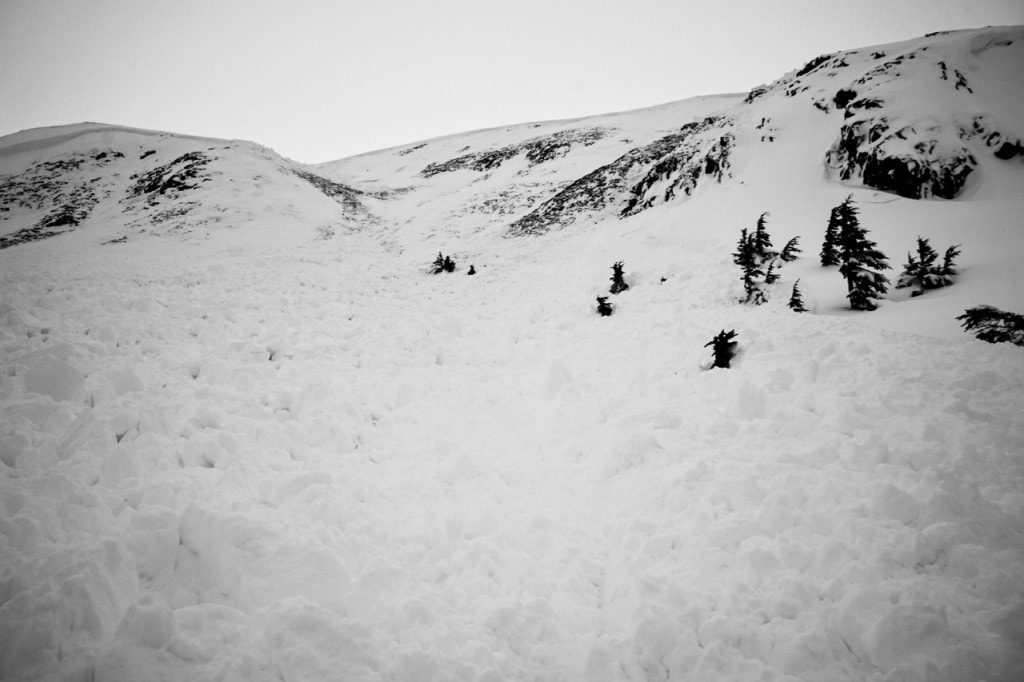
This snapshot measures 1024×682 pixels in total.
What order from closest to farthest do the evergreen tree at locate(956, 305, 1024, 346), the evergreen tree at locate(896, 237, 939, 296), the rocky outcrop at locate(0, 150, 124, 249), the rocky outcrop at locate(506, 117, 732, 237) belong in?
1. the evergreen tree at locate(956, 305, 1024, 346)
2. the evergreen tree at locate(896, 237, 939, 296)
3. the rocky outcrop at locate(506, 117, 732, 237)
4. the rocky outcrop at locate(0, 150, 124, 249)

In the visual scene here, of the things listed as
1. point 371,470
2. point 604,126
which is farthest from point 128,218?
point 604,126

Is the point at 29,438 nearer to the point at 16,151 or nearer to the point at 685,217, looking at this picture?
the point at 685,217

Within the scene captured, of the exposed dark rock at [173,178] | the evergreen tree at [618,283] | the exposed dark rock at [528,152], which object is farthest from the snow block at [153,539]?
the exposed dark rock at [528,152]

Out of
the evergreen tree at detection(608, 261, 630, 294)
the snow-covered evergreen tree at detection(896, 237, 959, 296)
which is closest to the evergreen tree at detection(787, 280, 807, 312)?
the snow-covered evergreen tree at detection(896, 237, 959, 296)

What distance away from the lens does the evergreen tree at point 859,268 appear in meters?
9.10

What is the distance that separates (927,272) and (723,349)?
6401 mm

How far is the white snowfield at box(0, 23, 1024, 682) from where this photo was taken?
3.49 meters

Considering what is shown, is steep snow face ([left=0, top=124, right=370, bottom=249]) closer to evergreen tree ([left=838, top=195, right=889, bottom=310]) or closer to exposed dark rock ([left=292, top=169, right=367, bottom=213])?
exposed dark rock ([left=292, top=169, right=367, bottom=213])

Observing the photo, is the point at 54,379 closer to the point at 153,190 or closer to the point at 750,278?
the point at 750,278

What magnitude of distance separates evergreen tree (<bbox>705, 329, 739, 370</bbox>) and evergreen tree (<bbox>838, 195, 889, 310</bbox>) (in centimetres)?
393

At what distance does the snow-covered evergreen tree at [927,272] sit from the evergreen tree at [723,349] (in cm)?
559

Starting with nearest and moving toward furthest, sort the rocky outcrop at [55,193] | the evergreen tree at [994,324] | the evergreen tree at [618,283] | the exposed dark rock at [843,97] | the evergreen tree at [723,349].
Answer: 1. the evergreen tree at [994,324]
2. the evergreen tree at [723,349]
3. the evergreen tree at [618,283]
4. the exposed dark rock at [843,97]
5. the rocky outcrop at [55,193]

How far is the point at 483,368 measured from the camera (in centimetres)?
953

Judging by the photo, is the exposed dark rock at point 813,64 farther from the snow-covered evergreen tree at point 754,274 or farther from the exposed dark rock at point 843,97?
the snow-covered evergreen tree at point 754,274
